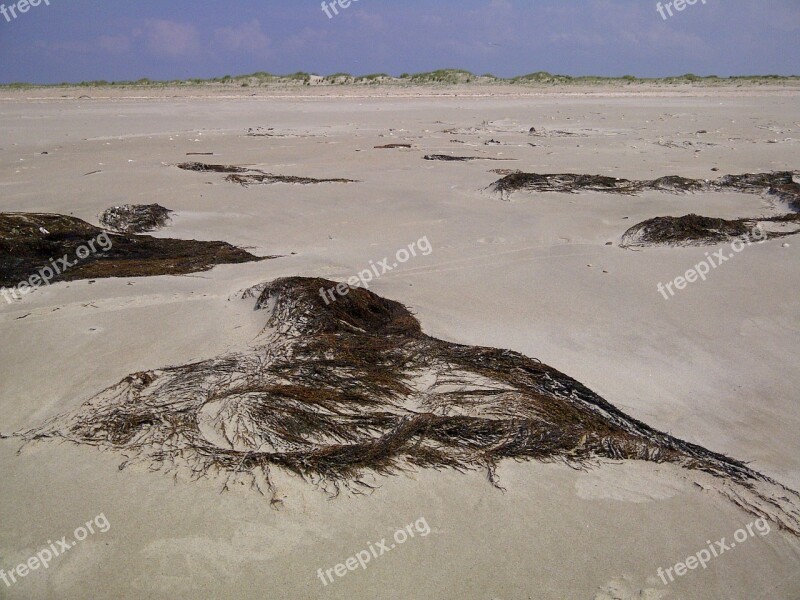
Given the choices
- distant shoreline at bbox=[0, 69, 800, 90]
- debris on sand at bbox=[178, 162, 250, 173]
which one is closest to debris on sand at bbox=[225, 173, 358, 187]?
debris on sand at bbox=[178, 162, 250, 173]

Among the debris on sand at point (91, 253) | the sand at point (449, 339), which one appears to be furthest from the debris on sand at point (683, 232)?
the debris on sand at point (91, 253)

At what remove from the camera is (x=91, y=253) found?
489 centimetres

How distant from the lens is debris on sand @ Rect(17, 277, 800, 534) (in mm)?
2465

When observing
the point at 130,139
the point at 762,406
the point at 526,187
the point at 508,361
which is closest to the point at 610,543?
the point at 508,361

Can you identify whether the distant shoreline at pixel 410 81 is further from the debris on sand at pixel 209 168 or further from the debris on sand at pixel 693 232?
the debris on sand at pixel 693 232

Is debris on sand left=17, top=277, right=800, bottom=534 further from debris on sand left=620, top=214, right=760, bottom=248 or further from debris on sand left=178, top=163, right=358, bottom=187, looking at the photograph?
debris on sand left=178, top=163, right=358, bottom=187

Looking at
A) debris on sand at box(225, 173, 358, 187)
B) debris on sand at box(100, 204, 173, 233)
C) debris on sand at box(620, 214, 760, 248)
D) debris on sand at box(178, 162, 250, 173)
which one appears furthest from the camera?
debris on sand at box(178, 162, 250, 173)

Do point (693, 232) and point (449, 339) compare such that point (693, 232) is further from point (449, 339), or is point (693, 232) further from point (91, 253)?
point (91, 253)

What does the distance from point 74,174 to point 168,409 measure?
6978mm

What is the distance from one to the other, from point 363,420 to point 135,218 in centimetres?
458

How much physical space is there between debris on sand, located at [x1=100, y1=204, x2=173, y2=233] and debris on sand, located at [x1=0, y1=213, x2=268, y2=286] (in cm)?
44

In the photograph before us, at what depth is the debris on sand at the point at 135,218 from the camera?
5949 mm

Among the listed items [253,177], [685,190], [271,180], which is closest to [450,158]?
[271,180]

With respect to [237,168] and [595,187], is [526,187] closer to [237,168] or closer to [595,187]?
[595,187]
